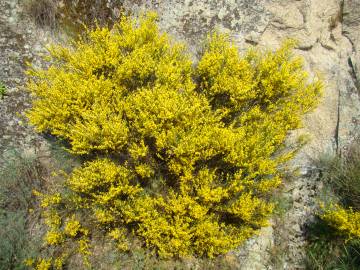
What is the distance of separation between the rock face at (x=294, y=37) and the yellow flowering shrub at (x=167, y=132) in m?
0.34

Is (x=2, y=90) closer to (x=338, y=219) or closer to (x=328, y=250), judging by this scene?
(x=338, y=219)

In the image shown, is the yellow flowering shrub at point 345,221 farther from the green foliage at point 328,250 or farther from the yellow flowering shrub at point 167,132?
the yellow flowering shrub at point 167,132

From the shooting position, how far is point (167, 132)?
12.7 ft

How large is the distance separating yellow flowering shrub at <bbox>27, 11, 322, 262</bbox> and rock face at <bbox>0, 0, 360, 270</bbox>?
345mm

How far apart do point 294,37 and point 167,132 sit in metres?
2.33

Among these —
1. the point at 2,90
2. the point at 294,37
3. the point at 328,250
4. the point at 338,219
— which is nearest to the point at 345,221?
the point at 338,219

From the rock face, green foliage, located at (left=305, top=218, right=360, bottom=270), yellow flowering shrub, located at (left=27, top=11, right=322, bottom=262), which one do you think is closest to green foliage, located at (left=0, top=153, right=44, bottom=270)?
yellow flowering shrub, located at (left=27, top=11, right=322, bottom=262)

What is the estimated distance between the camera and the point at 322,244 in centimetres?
440

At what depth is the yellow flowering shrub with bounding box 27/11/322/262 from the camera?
12.6 feet

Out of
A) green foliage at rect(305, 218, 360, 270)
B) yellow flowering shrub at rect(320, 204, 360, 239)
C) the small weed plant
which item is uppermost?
the small weed plant

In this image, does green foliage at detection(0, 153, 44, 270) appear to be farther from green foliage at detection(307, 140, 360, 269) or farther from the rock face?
green foliage at detection(307, 140, 360, 269)

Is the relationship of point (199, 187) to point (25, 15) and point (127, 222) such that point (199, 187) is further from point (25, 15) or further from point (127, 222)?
point (25, 15)

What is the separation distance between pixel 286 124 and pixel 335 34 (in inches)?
64.1

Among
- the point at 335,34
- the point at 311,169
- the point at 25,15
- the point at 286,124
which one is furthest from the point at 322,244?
the point at 25,15
